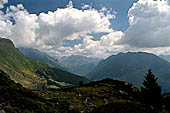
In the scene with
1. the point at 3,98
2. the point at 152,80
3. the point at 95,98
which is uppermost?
the point at 152,80

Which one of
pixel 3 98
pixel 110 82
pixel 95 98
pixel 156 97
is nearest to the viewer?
pixel 3 98

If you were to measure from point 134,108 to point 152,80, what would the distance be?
43.4 m

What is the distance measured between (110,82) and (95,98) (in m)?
67.8

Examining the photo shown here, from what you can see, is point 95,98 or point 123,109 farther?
point 95,98

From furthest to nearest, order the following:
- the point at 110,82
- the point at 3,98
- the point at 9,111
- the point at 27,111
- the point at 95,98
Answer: the point at 110,82
the point at 95,98
the point at 3,98
the point at 27,111
the point at 9,111

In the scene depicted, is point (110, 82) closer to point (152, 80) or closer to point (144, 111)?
point (152, 80)

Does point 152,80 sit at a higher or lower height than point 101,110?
higher

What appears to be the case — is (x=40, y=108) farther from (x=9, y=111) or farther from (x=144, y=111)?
(x=144, y=111)

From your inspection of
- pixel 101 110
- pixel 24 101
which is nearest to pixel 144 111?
pixel 101 110

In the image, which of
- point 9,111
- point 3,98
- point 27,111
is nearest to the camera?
point 9,111

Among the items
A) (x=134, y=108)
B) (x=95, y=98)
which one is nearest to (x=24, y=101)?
(x=134, y=108)

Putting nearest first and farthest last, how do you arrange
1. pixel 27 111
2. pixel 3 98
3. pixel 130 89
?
pixel 27 111, pixel 3 98, pixel 130 89

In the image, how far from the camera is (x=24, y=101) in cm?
2808

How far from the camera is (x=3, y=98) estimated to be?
26.8 m
